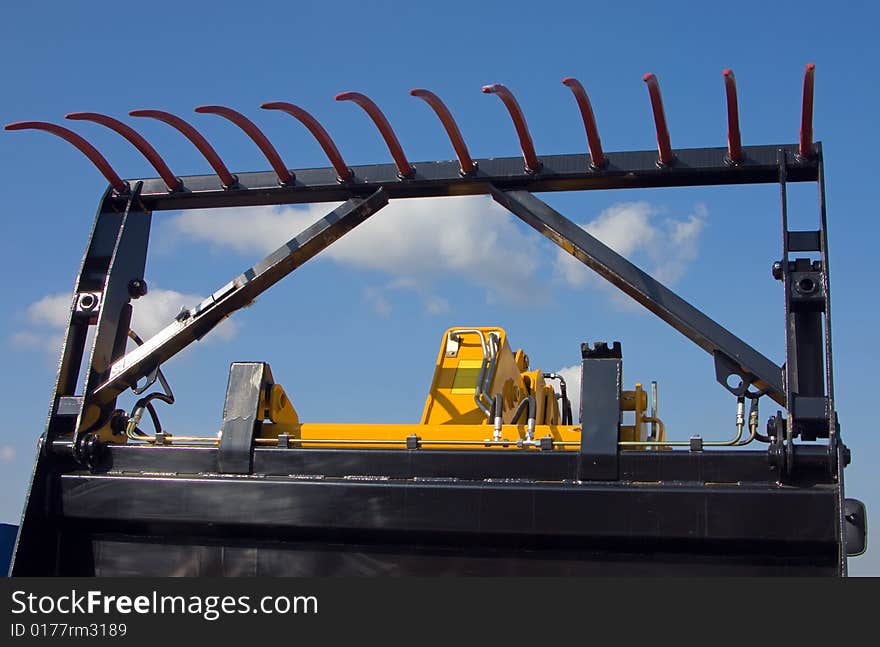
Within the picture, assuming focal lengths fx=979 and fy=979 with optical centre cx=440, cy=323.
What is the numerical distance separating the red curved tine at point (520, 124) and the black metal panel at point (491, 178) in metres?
0.05

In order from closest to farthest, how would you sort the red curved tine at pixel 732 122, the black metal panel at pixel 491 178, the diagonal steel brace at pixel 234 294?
the red curved tine at pixel 732 122 → the black metal panel at pixel 491 178 → the diagonal steel brace at pixel 234 294

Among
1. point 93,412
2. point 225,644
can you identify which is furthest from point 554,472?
point 93,412

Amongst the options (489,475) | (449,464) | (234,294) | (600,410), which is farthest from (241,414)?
(600,410)

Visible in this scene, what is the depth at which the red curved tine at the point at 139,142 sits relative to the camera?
16.4ft

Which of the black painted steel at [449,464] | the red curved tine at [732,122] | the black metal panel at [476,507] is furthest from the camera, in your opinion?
the red curved tine at [732,122]

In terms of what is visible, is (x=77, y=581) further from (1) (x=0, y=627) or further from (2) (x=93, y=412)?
(2) (x=93, y=412)

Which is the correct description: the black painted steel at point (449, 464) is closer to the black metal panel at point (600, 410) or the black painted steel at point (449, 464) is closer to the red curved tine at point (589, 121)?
the black metal panel at point (600, 410)

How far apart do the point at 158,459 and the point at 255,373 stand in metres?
0.58

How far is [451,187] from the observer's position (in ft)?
16.1

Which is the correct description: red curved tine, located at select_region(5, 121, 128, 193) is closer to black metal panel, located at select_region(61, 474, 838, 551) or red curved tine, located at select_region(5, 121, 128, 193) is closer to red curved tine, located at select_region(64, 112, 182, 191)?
red curved tine, located at select_region(64, 112, 182, 191)

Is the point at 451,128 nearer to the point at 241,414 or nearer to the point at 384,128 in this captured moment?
the point at 384,128

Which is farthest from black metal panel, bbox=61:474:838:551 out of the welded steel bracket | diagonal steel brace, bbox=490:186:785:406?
diagonal steel brace, bbox=490:186:785:406

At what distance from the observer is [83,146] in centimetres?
520

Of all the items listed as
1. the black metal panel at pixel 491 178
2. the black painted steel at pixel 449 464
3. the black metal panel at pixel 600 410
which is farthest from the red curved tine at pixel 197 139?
the black metal panel at pixel 600 410
